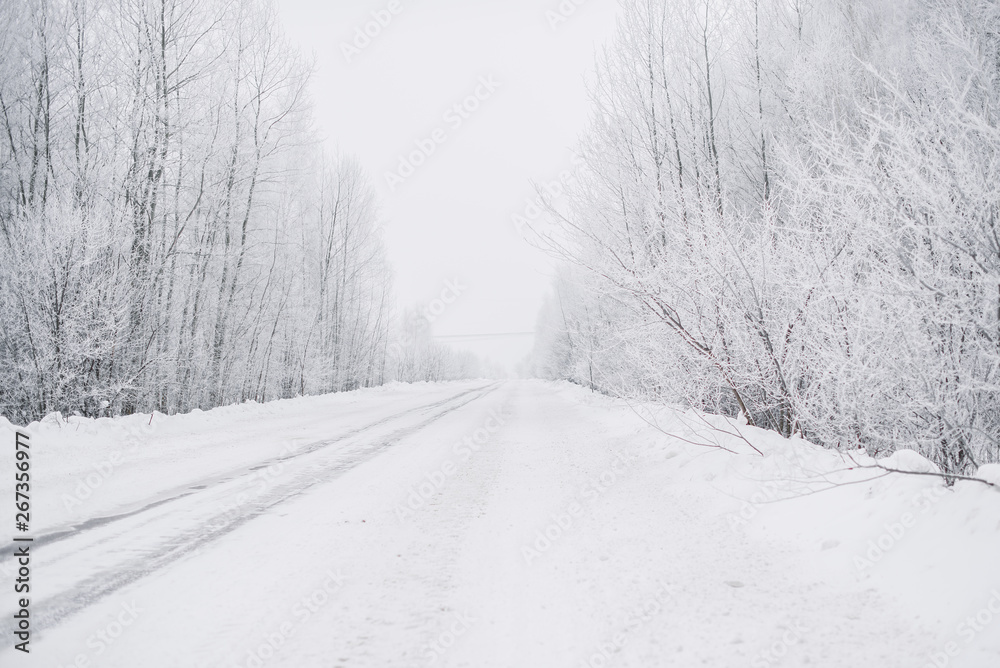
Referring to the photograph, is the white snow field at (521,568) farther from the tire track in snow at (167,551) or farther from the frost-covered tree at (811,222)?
the frost-covered tree at (811,222)

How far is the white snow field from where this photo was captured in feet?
6.85

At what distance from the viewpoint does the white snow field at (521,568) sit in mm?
2088

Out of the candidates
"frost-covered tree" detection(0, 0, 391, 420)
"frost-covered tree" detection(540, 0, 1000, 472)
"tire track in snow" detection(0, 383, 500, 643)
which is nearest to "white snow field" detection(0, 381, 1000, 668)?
"tire track in snow" detection(0, 383, 500, 643)

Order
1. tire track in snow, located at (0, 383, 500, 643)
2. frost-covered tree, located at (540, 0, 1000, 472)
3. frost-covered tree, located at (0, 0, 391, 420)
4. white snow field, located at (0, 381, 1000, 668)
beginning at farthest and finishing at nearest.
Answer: frost-covered tree, located at (0, 0, 391, 420) < frost-covered tree, located at (540, 0, 1000, 472) < tire track in snow, located at (0, 383, 500, 643) < white snow field, located at (0, 381, 1000, 668)

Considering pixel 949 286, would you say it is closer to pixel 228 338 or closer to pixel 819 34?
pixel 819 34

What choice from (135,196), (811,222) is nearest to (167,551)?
(811,222)

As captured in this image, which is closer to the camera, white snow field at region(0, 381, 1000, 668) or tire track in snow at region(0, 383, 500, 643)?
white snow field at region(0, 381, 1000, 668)

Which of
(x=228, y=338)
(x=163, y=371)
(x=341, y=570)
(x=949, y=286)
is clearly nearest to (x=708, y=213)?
(x=949, y=286)

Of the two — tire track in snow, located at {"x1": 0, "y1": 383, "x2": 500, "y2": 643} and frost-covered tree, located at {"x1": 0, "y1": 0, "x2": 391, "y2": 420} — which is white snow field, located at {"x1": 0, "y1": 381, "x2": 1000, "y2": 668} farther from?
frost-covered tree, located at {"x1": 0, "y1": 0, "x2": 391, "y2": 420}

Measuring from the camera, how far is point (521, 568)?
9.99 feet

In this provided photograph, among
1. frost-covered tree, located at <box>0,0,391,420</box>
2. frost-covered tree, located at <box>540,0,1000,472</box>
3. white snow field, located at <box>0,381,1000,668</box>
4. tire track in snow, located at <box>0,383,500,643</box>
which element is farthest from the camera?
frost-covered tree, located at <box>0,0,391,420</box>

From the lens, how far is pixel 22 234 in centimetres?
938

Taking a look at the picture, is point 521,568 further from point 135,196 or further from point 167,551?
point 135,196

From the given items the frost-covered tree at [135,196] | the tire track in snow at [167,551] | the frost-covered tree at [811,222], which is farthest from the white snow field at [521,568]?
the frost-covered tree at [135,196]
